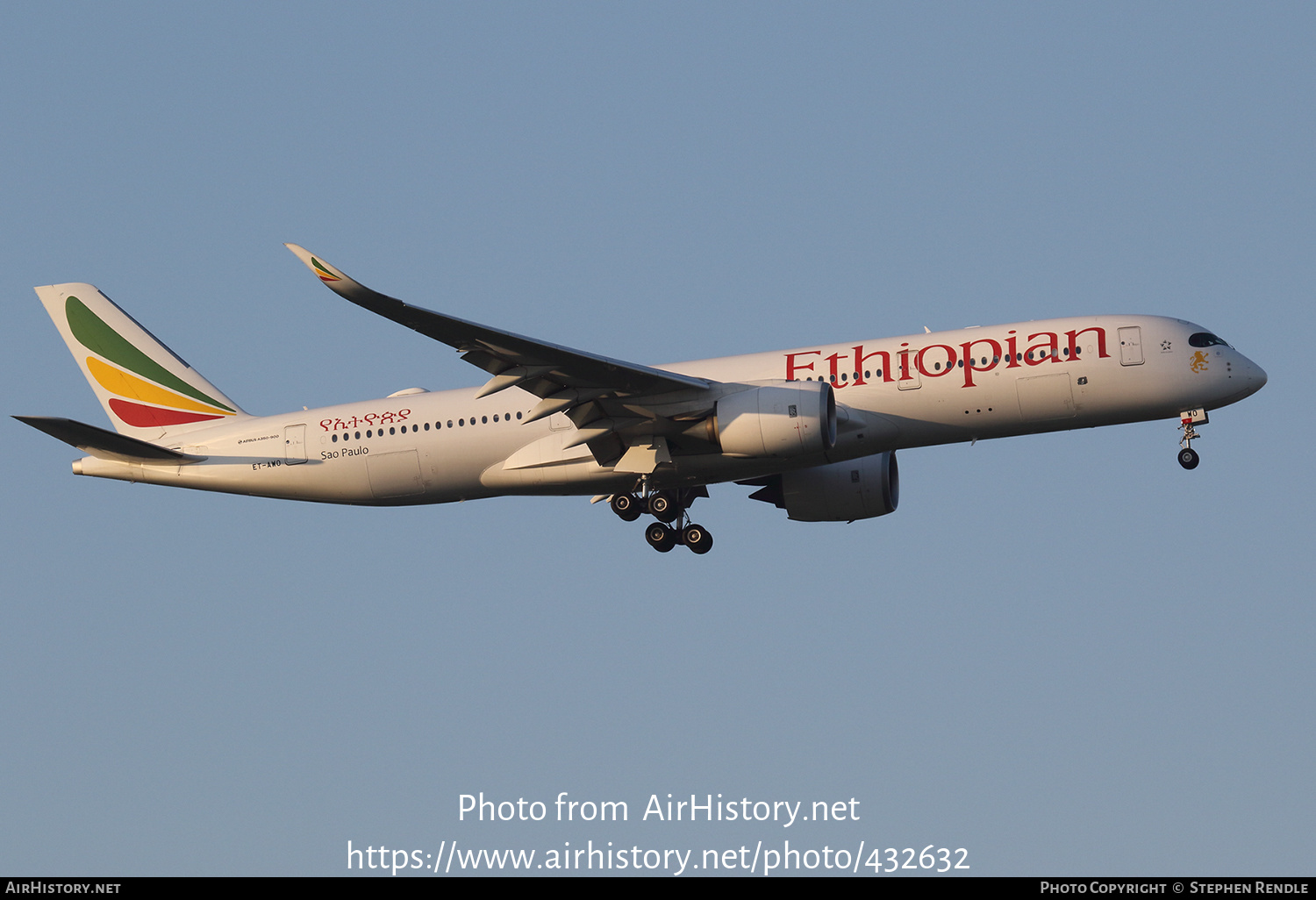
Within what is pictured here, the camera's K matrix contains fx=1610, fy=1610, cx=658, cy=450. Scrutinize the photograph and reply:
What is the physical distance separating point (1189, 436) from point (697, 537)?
11.9m

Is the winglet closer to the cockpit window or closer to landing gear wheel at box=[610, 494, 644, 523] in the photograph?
landing gear wheel at box=[610, 494, 644, 523]

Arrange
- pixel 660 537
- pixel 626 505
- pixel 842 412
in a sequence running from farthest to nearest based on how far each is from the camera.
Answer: pixel 660 537 < pixel 626 505 < pixel 842 412

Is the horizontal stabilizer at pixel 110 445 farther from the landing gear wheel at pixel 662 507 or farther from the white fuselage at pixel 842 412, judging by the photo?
the landing gear wheel at pixel 662 507

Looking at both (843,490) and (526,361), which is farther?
(843,490)

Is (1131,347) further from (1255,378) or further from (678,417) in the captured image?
(678,417)

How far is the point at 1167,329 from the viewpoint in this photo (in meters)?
36.8

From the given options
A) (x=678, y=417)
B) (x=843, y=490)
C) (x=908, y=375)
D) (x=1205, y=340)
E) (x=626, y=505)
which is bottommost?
(x=626, y=505)

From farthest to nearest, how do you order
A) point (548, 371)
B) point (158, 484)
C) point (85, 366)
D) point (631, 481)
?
1. point (85, 366)
2. point (158, 484)
3. point (631, 481)
4. point (548, 371)

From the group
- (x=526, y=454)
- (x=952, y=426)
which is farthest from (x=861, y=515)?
(x=526, y=454)

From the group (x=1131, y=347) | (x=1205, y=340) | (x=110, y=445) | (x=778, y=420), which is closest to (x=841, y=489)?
(x=778, y=420)

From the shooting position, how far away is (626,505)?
129 feet

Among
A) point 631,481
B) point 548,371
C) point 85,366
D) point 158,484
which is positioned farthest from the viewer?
point 85,366

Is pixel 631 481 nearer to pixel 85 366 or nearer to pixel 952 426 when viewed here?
pixel 952 426

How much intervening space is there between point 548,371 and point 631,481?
433 centimetres
